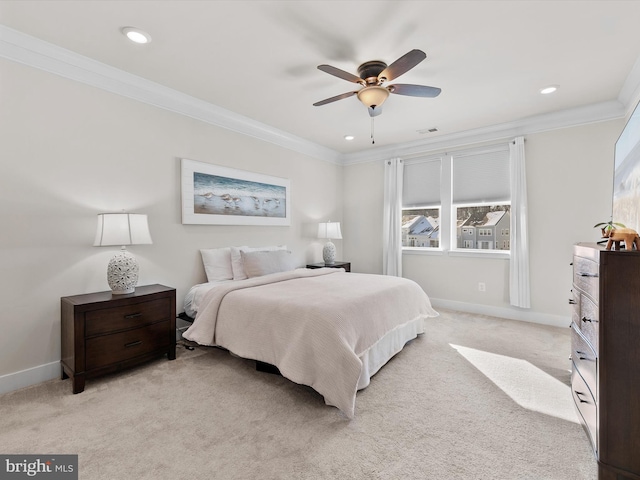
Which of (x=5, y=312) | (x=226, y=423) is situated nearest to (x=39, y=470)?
(x=226, y=423)

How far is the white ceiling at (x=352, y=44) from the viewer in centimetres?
205

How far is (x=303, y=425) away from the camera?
1.88 m

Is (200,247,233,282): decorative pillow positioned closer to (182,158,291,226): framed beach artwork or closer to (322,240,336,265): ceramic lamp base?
(182,158,291,226): framed beach artwork

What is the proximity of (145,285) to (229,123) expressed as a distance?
2.19 m

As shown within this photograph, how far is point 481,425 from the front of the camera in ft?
6.18

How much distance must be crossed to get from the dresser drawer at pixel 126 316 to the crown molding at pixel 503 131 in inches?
165

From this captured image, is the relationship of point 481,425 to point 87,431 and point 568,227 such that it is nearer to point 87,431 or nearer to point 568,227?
point 87,431

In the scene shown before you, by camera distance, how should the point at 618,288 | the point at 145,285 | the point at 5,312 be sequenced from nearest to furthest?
the point at 618,288 → the point at 5,312 → the point at 145,285

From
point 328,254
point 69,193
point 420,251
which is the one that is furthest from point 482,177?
point 69,193

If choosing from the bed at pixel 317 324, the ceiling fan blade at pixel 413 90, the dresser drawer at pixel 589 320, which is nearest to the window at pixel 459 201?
the bed at pixel 317 324

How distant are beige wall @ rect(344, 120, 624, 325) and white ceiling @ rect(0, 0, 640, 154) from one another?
52 centimetres

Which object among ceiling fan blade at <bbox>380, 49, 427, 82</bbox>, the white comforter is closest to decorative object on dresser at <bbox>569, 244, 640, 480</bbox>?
the white comforter

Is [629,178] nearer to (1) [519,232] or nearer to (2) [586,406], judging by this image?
(2) [586,406]

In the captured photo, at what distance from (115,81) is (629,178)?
13.8ft
